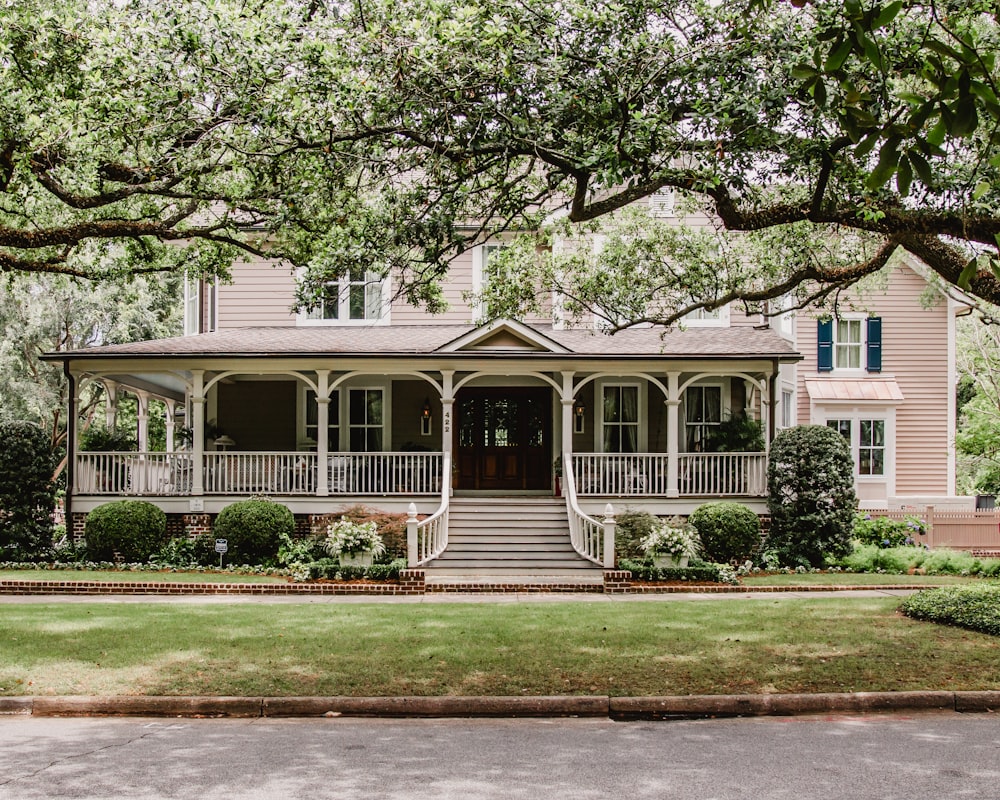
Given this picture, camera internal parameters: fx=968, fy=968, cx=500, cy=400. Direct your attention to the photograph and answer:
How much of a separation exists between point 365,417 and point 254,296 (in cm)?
429

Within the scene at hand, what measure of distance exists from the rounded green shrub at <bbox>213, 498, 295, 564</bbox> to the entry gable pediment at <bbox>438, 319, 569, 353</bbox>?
4.80m

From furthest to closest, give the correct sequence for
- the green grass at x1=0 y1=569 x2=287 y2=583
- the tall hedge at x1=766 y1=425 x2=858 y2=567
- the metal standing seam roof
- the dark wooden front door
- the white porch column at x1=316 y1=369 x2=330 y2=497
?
the metal standing seam roof, the dark wooden front door, the white porch column at x1=316 y1=369 x2=330 y2=497, the tall hedge at x1=766 y1=425 x2=858 y2=567, the green grass at x1=0 y1=569 x2=287 y2=583

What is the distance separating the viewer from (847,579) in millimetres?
17562

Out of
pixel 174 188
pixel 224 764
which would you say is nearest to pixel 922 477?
Result: pixel 174 188

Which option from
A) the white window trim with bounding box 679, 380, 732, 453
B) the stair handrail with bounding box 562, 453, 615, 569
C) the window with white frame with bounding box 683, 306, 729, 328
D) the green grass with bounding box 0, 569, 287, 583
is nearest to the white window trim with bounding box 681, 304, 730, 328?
the window with white frame with bounding box 683, 306, 729, 328

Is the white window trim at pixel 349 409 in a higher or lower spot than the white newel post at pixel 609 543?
higher

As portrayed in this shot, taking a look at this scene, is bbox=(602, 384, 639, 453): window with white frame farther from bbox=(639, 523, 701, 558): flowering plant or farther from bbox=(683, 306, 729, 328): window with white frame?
bbox=(639, 523, 701, 558): flowering plant

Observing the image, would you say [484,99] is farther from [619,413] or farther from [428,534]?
[619,413]

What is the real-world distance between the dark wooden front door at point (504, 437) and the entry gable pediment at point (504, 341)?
2.64 m

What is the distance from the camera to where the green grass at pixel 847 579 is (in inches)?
667

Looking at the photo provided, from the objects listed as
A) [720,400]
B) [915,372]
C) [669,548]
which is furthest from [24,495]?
[915,372]

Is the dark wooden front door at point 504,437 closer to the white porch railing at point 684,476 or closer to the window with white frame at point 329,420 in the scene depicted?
the white porch railing at point 684,476

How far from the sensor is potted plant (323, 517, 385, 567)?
691 inches

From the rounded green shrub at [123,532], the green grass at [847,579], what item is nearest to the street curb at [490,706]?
the green grass at [847,579]
